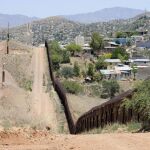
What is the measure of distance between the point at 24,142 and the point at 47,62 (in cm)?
6602

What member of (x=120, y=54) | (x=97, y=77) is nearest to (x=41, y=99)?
(x=97, y=77)

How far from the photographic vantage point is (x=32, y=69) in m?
72.1

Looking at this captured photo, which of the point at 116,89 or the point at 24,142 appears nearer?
the point at 24,142

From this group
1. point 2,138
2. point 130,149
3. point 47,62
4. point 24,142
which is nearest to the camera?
point 130,149

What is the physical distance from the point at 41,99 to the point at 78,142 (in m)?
36.3

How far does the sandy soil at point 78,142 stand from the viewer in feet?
36.0

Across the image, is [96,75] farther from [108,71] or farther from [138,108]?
[138,108]

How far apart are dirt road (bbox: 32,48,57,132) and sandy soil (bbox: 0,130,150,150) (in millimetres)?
12772

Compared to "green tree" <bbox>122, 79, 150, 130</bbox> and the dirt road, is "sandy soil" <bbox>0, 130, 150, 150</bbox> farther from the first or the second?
the dirt road

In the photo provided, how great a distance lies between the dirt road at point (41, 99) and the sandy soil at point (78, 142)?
12.8m

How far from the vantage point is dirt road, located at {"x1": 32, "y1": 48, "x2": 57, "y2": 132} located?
1440 inches

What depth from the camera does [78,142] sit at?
11516 mm

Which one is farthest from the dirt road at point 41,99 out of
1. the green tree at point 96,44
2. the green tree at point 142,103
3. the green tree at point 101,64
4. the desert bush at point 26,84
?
the green tree at point 96,44

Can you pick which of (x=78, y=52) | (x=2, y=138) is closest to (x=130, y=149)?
(x=2, y=138)
